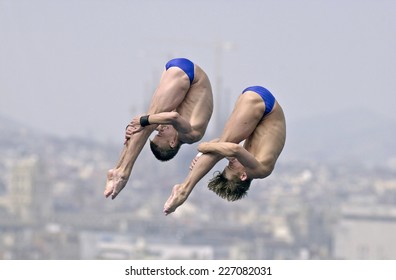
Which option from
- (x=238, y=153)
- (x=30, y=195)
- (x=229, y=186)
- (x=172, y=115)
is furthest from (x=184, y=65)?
(x=30, y=195)

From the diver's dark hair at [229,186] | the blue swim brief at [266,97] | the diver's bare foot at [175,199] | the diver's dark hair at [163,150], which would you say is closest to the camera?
the diver's bare foot at [175,199]

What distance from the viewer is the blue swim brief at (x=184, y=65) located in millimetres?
17953

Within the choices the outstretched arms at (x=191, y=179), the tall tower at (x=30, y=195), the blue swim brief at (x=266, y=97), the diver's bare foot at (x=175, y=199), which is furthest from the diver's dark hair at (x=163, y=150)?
the tall tower at (x=30, y=195)

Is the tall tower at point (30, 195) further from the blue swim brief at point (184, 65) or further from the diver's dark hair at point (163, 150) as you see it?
the blue swim brief at point (184, 65)

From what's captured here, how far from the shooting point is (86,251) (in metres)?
140

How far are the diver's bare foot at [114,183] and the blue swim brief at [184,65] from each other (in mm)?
1054

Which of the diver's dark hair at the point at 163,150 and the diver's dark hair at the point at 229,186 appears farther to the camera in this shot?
the diver's dark hair at the point at 163,150

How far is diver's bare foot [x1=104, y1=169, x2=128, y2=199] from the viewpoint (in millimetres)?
17808

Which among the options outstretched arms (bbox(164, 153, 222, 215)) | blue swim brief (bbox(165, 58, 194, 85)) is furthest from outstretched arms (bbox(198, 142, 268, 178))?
blue swim brief (bbox(165, 58, 194, 85))

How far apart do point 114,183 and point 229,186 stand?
104 centimetres

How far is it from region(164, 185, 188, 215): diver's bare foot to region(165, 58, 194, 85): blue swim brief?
3.40 ft

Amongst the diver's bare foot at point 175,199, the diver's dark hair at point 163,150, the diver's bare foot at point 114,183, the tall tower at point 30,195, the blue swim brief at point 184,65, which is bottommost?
the diver's bare foot at point 175,199

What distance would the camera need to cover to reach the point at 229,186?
1811cm
